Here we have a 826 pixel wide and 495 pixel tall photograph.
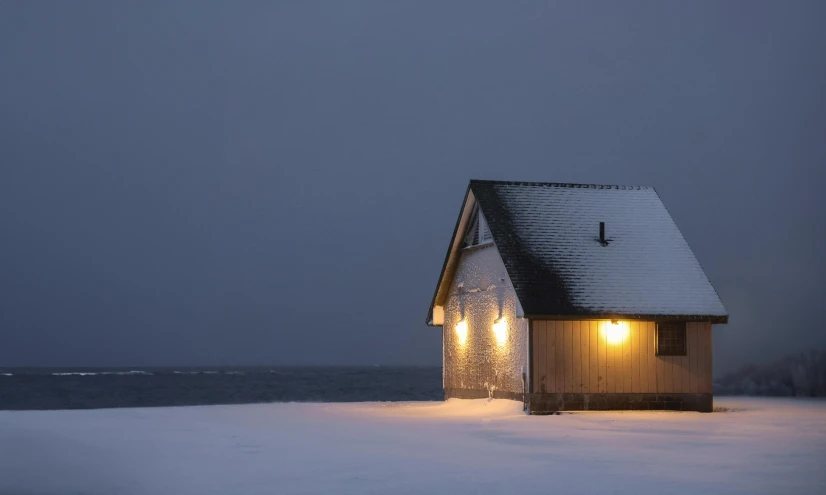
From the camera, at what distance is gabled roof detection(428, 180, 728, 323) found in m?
26.2

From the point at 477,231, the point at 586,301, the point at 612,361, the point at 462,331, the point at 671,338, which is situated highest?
the point at 477,231

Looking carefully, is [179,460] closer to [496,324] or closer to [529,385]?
[529,385]

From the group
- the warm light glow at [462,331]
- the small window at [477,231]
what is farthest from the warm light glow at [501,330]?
the warm light glow at [462,331]

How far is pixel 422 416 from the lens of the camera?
25500 mm

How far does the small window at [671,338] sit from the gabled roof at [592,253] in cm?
58

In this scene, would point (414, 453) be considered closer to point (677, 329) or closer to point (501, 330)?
point (501, 330)

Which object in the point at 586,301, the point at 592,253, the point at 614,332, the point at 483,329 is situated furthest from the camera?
the point at 483,329

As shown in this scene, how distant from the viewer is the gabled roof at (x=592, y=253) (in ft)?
85.9

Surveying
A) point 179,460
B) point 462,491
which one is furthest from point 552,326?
point 462,491

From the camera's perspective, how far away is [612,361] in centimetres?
2639

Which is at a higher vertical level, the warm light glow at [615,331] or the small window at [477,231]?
the small window at [477,231]

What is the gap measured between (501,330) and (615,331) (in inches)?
121

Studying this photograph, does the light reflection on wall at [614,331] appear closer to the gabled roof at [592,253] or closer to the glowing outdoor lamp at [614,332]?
the glowing outdoor lamp at [614,332]

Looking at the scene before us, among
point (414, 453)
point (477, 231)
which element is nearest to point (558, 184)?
point (477, 231)
